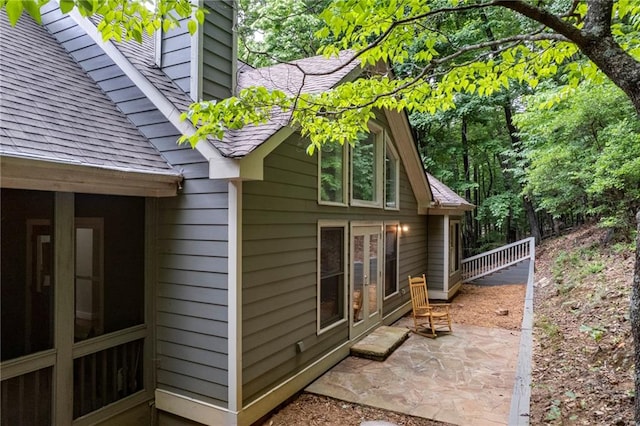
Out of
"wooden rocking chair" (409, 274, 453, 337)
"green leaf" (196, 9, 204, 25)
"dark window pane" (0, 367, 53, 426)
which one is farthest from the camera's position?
"wooden rocking chair" (409, 274, 453, 337)

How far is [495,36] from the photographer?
1598 centimetres

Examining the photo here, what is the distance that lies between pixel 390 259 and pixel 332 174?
121 inches

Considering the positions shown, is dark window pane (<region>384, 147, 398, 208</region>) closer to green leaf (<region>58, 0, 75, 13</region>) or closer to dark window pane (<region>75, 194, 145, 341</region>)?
dark window pane (<region>75, 194, 145, 341</region>)

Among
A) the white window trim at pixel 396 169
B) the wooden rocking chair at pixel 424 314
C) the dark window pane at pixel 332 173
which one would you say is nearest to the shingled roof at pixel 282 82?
the dark window pane at pixel 332 173

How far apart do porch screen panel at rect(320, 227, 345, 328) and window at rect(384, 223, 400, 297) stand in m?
2.04

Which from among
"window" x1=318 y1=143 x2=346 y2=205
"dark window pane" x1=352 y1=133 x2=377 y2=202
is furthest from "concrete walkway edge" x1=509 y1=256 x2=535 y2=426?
"dark window pane" x1=352 y1=133 x2=377 y2=202

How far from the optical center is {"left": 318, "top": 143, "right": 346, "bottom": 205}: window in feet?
17.9

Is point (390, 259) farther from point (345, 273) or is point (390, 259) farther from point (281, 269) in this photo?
point (281, 269)

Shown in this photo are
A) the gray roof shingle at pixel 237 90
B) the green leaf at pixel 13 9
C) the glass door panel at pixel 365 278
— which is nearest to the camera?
the green leaf at pixel 13 9

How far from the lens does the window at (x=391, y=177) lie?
312 inches

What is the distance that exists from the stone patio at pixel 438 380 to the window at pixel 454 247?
4.35m

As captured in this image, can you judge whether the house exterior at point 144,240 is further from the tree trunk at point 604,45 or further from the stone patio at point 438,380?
the tree trunk at point 604,45

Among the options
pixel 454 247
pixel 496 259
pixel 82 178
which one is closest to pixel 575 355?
pixel 82 178

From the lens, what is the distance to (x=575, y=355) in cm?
467
